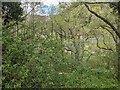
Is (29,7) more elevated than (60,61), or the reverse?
(29,7)

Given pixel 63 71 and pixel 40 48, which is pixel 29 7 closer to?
pixel 40 48

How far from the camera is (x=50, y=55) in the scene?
446cm

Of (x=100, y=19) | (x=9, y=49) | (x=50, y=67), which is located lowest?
(x=50, y=67)

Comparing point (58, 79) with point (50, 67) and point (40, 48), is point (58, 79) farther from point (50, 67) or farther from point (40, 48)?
point (40, 48)

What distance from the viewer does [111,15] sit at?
4613mm

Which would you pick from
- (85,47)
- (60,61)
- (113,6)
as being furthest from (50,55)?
(113,6)

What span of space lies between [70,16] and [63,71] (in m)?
0.91

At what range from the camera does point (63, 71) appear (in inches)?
176

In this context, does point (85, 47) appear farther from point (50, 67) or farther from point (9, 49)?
point (9, 49)

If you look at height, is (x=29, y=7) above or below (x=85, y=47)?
above

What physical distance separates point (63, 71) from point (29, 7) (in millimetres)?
1179

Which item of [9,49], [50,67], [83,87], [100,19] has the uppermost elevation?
[100,19]

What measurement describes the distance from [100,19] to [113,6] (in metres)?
0.31

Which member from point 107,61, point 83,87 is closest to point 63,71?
point 83,87
